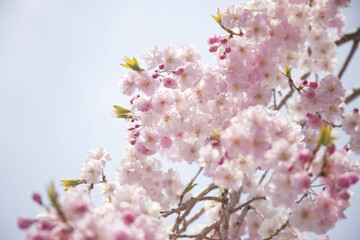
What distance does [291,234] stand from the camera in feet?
8.00

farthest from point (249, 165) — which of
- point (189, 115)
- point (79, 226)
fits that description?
point (79, 226)

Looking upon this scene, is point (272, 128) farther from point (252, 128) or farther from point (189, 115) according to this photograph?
point (189, 115)

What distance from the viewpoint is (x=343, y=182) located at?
4.79 ft

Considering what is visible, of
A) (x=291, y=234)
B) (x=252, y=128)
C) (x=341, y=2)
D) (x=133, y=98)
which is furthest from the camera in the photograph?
(x=133, y=98)

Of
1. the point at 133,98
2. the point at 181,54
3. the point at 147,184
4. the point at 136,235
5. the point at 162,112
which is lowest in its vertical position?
the point at 136,235

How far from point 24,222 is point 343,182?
1702 millimetres

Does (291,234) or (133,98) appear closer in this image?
(291,234)

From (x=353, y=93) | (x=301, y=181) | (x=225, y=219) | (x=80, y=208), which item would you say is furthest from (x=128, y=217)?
(x=353, y=93)

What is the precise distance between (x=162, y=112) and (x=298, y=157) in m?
1.33

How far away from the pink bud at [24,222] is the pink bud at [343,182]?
1652 millimetres

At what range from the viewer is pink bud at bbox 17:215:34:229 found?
53.6 inches

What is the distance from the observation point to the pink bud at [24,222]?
1361 mm

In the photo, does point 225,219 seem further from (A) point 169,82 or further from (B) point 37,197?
(B) point 37,197

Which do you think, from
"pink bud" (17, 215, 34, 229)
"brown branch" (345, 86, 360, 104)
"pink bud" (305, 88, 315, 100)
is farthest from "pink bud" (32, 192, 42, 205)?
"brown branch" (345, 86, 360, 104)
